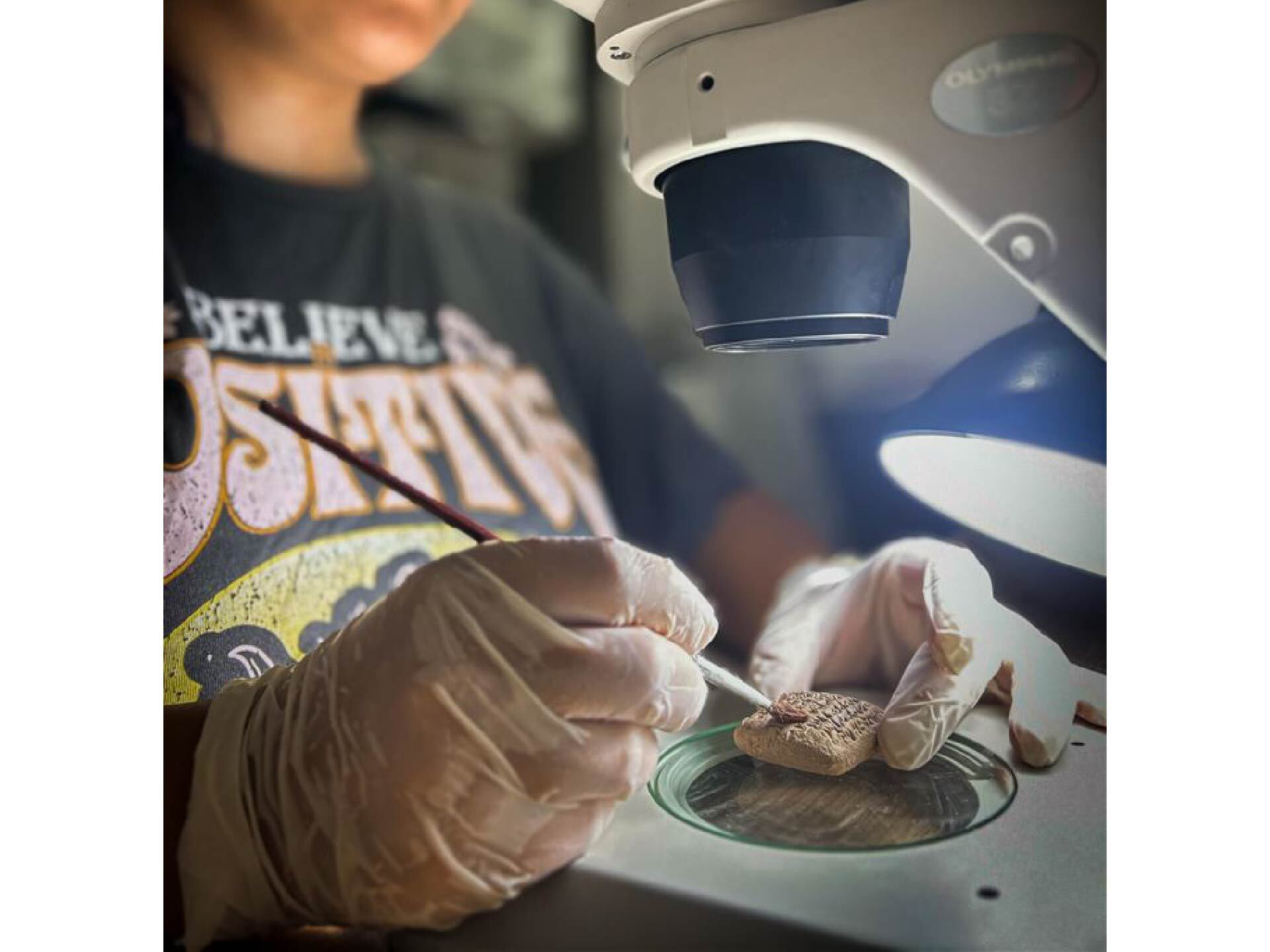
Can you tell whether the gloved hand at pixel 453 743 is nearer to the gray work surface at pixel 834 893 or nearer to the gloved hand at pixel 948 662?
the gray work surface at pixel 834 893

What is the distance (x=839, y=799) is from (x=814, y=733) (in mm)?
50

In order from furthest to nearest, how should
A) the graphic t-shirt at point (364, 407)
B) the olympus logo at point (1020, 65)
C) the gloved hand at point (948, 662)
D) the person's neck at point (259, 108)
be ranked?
the person's neck at point (259, 108), the graphic t-shirt at point (364, 407), the gloved hand at point (948, 662), the olympus logo at point (1020, 65)

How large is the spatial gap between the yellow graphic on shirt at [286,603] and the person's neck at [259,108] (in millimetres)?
424

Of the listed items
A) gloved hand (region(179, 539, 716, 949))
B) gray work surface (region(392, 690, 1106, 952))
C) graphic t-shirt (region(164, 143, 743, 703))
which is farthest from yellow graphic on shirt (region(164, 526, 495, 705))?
gray work surface (region(392, 690, 1106, 952))

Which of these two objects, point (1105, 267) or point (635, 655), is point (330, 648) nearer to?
point (635, 655)

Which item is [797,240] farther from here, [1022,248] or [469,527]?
[469,527]

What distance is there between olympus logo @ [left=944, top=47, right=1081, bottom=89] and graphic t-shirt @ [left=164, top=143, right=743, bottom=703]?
55 centimetres

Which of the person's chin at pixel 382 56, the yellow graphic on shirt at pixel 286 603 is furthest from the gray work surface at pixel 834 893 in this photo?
the person's chin at pixel 382 56

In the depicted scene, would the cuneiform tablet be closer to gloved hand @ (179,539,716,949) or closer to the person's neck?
gloved hand @ (179,539,716,949)

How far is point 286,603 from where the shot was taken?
2.95ft

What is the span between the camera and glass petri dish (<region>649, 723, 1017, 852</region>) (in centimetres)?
70

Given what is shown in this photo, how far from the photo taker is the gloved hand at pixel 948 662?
719 millimetres

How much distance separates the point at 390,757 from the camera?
642 millimetres

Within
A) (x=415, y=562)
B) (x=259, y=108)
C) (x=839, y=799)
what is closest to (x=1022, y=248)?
(x=839, y=799)
